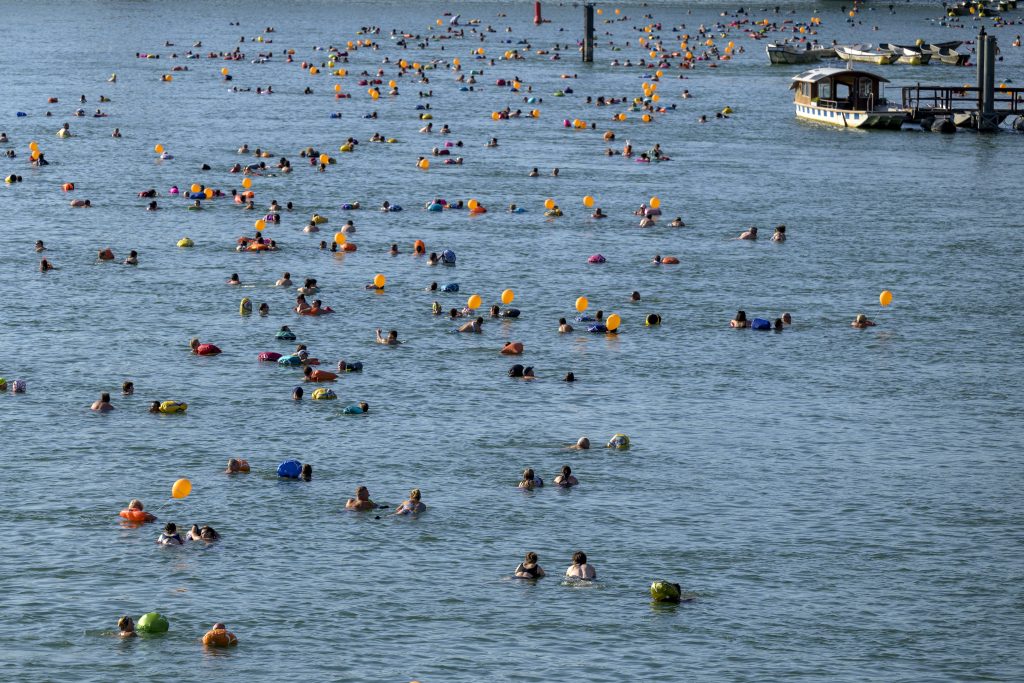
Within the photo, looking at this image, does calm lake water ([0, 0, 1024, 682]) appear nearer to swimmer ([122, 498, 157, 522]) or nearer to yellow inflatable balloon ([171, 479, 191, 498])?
yellow inflatable balloon ([171, 479, 191, 498])

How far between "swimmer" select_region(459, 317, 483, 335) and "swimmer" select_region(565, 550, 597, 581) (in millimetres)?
20606

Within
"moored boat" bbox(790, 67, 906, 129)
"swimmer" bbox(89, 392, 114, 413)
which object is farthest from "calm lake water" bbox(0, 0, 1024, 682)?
"moored boat" bbox(790, 67, 906, 129)

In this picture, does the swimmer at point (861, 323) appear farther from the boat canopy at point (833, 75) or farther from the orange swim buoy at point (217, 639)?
the boat canopy at point (833, 75)

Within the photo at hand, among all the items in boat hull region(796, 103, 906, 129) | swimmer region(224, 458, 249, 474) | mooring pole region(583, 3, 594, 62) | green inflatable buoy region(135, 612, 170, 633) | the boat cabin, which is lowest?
green inflatable buoy region(135, 612, 170, 633)

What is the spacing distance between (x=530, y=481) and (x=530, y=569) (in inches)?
211

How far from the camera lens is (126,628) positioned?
32156 millimetres

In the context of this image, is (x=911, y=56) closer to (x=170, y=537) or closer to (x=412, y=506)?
(x=412, y=506)

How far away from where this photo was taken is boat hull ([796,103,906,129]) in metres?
104

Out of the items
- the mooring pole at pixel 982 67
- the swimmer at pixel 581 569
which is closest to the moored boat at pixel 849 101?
the mooring pole at pixel 982 67

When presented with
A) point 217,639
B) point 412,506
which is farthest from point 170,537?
point 412,506

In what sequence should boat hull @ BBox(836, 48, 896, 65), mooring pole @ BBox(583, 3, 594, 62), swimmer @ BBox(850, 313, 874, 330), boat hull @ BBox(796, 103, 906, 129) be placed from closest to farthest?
swimmer @ BBox(850, 313, 874, 330)
boat hull @ BBox(796, 103, 906, 129)
mooring pole @ BBox(583, 3, 594, 62)
boat hull @ BBox(836, 48, 896, 65)

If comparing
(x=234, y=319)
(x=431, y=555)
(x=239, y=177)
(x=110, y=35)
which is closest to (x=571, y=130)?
(x=239, y=177)

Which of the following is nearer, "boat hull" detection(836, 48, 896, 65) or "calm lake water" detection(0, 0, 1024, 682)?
"calm lake water" detection(0, 0, 1024, 682)

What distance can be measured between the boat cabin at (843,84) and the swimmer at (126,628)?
261 feet
